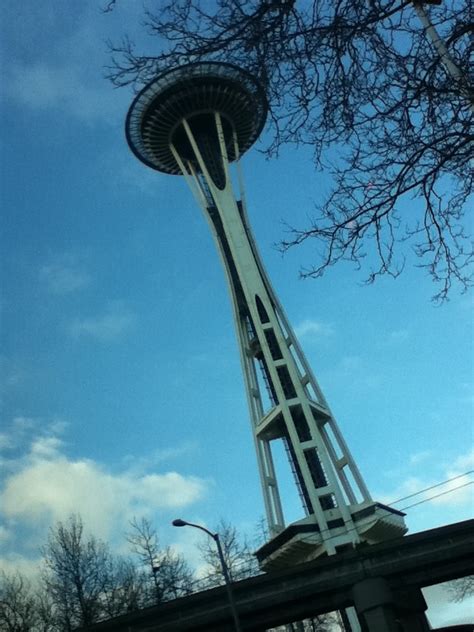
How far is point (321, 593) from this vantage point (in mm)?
23625

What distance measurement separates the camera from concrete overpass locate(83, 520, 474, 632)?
75.8 feet

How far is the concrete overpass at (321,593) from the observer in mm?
23109

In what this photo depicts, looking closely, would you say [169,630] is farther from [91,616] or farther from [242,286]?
[242,286]

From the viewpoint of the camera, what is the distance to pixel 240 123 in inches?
2411

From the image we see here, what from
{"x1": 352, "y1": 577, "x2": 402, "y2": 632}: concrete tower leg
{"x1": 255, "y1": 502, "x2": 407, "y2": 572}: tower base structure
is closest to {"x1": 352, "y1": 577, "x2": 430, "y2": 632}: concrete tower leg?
{"x1": 352, "y1": 577, "x2": 402, "y2": 632}: concrete tower leg

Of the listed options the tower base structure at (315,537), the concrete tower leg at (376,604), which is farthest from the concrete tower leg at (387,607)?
the tower base structure at (315,537)

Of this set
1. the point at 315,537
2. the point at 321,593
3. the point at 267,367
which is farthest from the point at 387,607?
the point at 267,367

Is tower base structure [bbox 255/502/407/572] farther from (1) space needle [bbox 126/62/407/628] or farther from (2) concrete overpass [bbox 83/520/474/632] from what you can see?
(2) concrete overpass [bbox 83/520/474/632]

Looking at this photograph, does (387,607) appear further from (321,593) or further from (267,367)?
(267,367)

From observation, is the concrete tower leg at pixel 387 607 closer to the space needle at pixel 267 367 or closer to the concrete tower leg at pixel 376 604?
the concrete tower leg at pixel 376 604

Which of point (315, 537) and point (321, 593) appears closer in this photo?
point (321, 593)

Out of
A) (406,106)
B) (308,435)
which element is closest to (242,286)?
(308,435)

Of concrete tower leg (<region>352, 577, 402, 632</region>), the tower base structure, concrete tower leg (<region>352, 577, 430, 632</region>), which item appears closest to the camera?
concrete tower leg (<region>352, 577, 402, 632</region>)

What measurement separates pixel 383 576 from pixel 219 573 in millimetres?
18201
